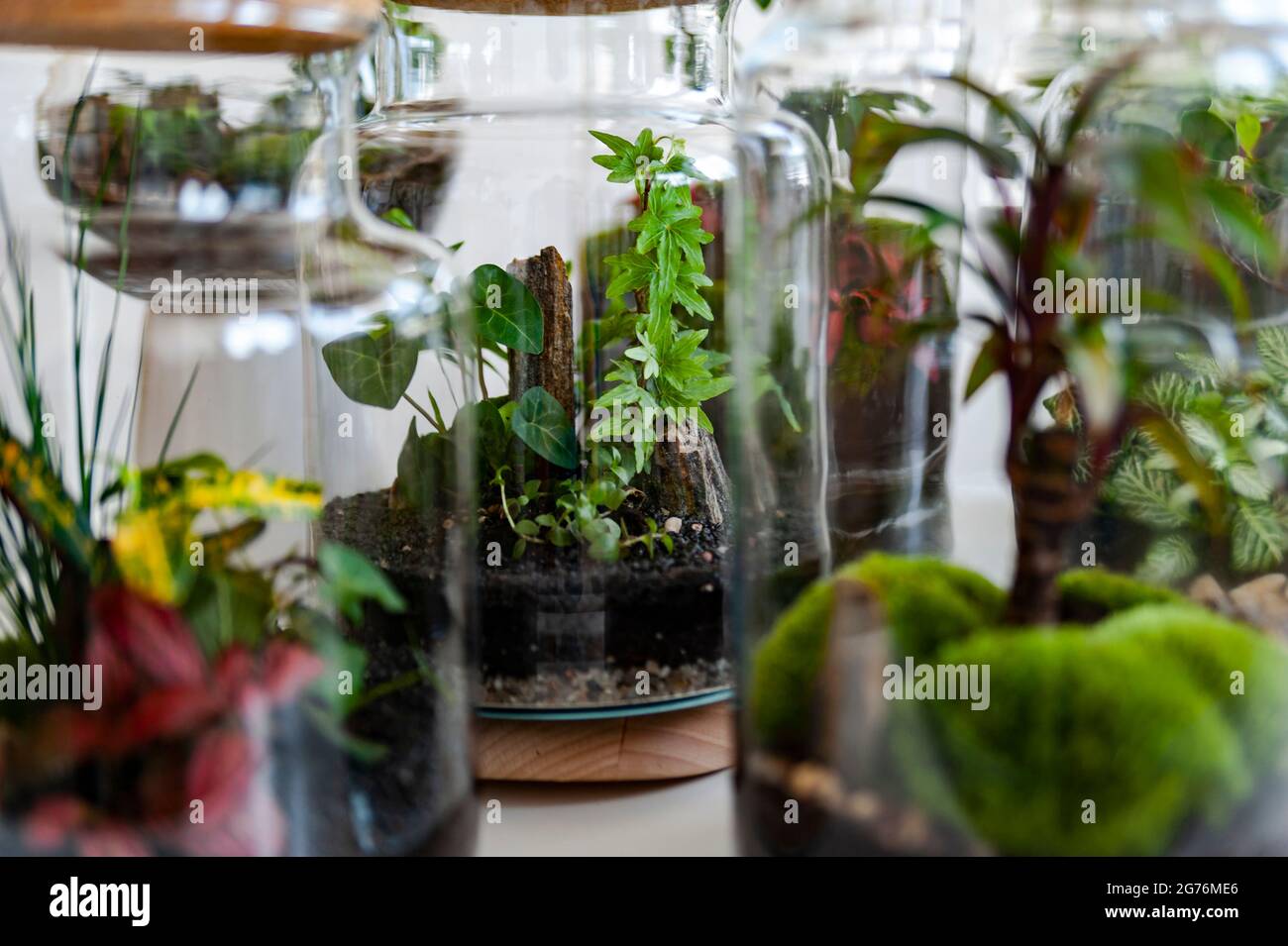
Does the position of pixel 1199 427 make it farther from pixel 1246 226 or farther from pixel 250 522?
pixel 250 522

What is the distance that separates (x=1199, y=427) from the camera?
800mm

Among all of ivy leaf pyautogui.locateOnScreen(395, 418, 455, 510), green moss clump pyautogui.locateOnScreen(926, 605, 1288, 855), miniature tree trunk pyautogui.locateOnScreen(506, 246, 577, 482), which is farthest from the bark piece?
green moss clump pyautogui.locateOnScreen(926, 605, 1288, 855)

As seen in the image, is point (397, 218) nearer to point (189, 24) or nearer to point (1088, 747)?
point (189, 24)

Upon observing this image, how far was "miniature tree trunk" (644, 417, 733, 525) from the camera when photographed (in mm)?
902

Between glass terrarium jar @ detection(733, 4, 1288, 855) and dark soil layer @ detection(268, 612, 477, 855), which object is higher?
glass terrarium jar @ detection(733, 4, 1288, 855)

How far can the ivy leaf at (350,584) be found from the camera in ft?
2.20

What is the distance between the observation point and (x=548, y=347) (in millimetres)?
906

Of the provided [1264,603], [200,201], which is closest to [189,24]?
[200,201]

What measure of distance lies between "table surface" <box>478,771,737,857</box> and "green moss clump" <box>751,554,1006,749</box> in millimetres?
142

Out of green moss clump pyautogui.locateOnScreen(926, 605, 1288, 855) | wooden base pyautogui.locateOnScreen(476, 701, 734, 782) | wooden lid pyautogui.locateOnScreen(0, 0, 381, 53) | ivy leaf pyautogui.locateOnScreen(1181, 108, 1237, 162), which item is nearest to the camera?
green moss clump pyautogui.locateOnScreen(926, 605, 1288, 855)

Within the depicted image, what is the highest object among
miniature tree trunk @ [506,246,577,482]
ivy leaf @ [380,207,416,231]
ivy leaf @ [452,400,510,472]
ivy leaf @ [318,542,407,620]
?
ivy leaf @ [380,207,416,231]

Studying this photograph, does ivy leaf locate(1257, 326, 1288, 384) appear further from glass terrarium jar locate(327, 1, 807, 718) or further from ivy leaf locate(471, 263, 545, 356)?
ivy leaf locate(471, 263, 545, 356)

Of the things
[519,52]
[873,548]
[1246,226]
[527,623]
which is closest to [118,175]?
[519,52]

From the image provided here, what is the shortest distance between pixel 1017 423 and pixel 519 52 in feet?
1.70
